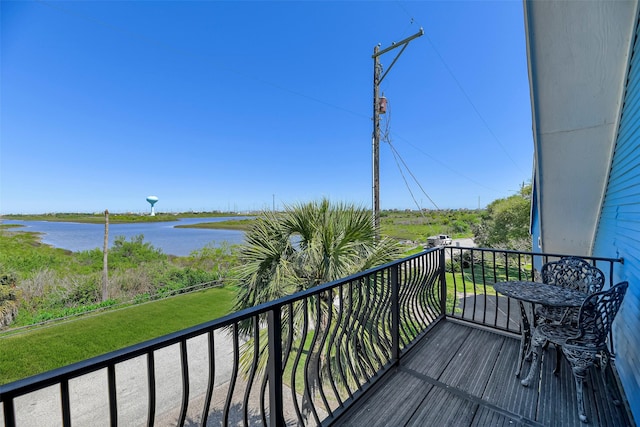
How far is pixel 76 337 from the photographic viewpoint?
8055mm

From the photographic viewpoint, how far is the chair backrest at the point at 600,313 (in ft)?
5.23

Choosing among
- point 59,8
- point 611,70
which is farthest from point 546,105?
point 59,8

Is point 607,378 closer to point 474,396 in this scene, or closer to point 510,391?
point 510,391

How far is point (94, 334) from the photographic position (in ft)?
27.2

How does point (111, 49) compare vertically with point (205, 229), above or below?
above

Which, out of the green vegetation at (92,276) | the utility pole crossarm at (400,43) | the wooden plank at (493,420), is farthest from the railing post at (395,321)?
the green vegetation at (92,276)

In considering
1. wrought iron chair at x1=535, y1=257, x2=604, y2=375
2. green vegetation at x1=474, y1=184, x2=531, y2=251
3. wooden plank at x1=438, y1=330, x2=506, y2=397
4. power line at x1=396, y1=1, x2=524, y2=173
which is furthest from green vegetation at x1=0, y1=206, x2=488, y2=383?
green vegetation at x1=474, y1=184, x2=531, y2=251

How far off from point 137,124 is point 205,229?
88.9ft

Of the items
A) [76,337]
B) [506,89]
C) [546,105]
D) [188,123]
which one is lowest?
[76,337]

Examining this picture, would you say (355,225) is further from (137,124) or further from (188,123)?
(137,124)

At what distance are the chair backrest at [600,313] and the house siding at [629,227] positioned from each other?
32 centimetres

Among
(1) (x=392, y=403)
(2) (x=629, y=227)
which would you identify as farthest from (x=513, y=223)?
(1) (x=392, y=403)

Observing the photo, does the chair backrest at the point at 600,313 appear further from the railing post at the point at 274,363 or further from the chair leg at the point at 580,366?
the railing post at the point at 274,363

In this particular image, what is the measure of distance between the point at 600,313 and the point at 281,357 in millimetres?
2051
